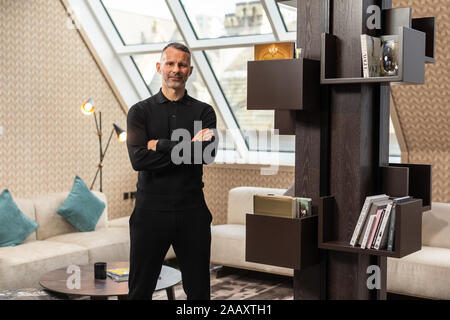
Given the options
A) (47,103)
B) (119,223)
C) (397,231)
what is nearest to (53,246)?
(119,223)

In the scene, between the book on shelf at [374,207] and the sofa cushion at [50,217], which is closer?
the book on shelf at [374,207]

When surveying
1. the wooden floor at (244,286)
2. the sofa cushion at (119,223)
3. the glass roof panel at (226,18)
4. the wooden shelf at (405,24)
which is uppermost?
the glass roof panel at (226,18)

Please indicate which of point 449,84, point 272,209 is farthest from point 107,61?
point 272,209

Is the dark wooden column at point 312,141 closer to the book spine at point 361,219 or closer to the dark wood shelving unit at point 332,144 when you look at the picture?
the dark wood shelving unit at point 332,144

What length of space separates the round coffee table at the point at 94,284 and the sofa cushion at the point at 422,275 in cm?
158

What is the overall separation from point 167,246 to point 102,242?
2.34 meters

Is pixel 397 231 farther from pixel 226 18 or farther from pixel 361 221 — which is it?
pixel 226 18

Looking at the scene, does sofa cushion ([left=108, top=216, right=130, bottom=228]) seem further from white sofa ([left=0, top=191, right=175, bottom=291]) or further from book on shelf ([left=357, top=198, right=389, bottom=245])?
book on shelf ([left=357, top=198, right=389, bottom=245])

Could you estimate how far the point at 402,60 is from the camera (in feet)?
6.70

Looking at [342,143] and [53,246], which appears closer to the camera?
[342,143]

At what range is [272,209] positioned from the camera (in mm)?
2264

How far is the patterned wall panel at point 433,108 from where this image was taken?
396cm

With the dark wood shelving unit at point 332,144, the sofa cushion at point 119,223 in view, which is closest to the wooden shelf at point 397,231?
the dark wood shelving unit at point 332,144
